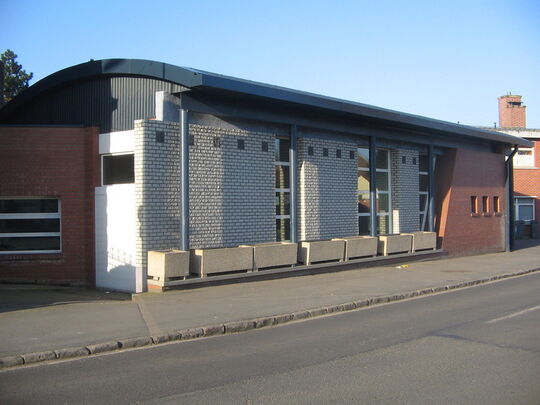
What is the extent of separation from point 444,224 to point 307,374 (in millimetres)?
16717

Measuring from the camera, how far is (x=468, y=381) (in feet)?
20.5

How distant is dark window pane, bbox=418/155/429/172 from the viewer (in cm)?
2235

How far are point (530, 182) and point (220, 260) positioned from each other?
90.0ft

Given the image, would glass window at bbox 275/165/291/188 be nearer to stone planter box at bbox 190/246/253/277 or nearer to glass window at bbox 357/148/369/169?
stone planter box at bbox 190/246/253/277

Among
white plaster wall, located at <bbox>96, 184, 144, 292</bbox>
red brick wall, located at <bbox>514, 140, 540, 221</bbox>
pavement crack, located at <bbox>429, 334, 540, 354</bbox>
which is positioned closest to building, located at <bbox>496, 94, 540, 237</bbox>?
red brick wall, located at <bbox>514, 140, 540, 221</bbox>

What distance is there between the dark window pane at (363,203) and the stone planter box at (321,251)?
2.51 m

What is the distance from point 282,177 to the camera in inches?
653

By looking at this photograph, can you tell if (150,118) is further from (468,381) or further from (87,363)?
Answer: (468,381)

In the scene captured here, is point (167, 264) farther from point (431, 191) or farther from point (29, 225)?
point (431, 191)

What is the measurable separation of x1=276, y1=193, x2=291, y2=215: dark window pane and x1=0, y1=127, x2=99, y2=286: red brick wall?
4.89 m

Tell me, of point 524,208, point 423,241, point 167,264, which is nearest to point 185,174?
point 167,264

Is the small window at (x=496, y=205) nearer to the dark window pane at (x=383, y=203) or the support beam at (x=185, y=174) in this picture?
the dark window pane at (x=383, y=203)

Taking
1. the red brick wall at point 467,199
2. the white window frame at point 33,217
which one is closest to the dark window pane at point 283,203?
the white window frame at point 33,217

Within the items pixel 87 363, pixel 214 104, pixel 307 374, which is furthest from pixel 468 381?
pixel 214 104
